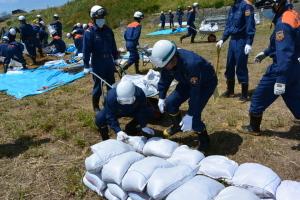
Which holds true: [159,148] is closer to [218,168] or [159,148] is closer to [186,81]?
[218,168]

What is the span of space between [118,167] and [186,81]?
1372 mm

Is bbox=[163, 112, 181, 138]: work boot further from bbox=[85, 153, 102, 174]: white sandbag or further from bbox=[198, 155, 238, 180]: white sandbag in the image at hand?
bbox=[85, 153, 102, 174]: white sandbag

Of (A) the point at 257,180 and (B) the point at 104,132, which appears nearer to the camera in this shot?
(A) the point at 257,180

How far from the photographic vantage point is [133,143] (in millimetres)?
4250

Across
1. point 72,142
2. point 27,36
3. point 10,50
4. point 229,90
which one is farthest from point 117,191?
point 27,36

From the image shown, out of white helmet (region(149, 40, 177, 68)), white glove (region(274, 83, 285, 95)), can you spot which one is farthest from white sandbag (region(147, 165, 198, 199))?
white glove (region(274, 83, 285, 95))

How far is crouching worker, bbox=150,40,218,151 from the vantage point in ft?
13.1

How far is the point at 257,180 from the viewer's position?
3.11m

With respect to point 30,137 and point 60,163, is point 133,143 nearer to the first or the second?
point 60,163

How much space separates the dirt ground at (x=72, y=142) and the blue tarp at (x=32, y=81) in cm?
148

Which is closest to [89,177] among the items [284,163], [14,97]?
[284,163]

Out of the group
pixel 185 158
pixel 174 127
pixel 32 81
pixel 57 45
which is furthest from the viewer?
pixel 57 45

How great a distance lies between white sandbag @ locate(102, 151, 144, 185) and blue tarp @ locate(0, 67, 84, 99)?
5535 mm

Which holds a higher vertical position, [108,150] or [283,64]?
[283,64]
